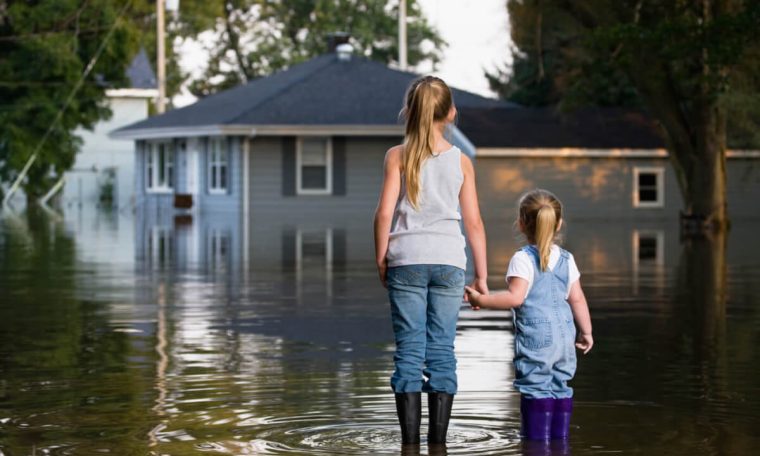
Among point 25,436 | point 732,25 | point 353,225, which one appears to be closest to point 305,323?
point 25,436

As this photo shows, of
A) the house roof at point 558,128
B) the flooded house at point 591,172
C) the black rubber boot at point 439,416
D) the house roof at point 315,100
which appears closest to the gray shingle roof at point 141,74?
the house roof at point 315,100

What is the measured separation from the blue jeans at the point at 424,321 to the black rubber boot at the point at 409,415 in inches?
1.6

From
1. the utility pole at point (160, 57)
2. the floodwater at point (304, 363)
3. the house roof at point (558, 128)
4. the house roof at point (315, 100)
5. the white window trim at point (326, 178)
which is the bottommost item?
the floodwater at point (304, 363)

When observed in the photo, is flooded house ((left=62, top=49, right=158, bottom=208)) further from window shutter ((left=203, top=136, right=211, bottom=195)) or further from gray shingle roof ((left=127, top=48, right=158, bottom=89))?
window shutter ((left=203, top=136, right=211, bottom=195))

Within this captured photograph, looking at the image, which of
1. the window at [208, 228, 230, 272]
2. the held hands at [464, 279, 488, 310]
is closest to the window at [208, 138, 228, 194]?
the window at [208, 228, 230, 272]

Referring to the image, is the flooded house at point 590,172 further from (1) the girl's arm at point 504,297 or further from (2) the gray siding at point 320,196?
(1) the girl's arm at point 504,297

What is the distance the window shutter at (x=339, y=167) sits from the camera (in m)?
46.8

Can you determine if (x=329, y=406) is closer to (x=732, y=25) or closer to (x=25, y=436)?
(x=25, y=436)

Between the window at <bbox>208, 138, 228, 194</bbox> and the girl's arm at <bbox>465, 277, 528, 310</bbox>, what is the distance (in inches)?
1596

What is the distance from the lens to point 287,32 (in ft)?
254

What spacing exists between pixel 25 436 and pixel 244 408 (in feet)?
4.43

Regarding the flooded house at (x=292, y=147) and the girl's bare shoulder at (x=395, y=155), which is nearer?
the girl's bare shoulder at (x=395, y=155)

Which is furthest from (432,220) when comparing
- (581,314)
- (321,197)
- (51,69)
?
(51,69)

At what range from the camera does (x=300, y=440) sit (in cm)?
759
